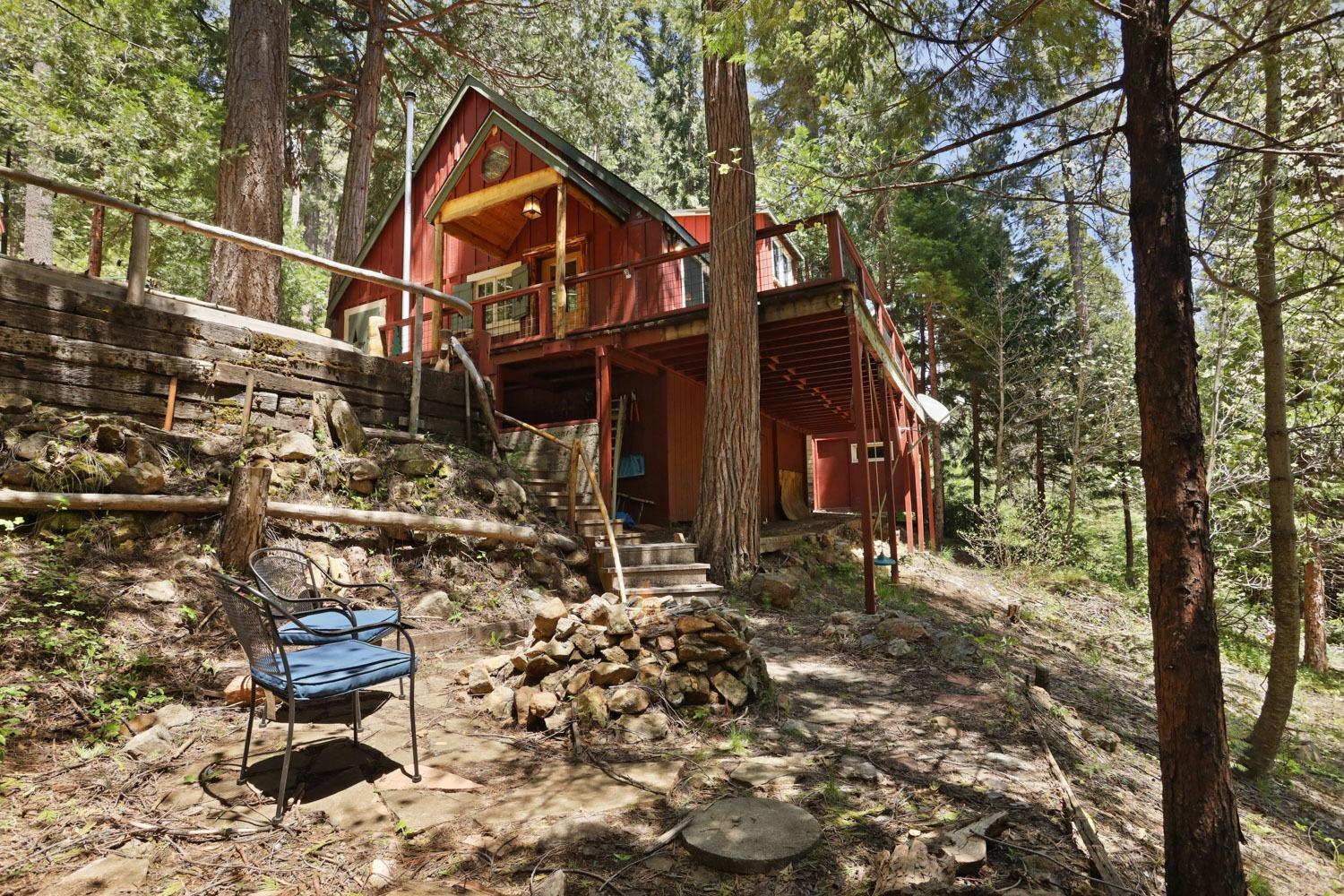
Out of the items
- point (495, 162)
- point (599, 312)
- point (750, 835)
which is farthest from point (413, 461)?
point (495, 162)

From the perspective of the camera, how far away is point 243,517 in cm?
465

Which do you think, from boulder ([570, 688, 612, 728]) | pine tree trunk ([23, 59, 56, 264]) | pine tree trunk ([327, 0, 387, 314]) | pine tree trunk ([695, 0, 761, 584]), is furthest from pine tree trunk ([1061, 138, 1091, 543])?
pine tree trunk ([23, 59, 56, 264])

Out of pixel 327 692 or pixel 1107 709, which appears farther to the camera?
pixel 1107 709

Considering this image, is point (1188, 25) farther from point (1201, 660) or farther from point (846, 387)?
point (846, 387)

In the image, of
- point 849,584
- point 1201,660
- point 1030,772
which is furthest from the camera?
point 849,584

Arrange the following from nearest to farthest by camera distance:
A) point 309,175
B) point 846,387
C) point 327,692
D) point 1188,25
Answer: point 327,692, point 1188,25, point 846,387, point 309,175

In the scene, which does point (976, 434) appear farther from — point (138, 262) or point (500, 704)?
point (138, 262)

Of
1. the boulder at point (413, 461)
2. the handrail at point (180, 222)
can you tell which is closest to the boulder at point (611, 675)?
the boulder at point (413, 461)

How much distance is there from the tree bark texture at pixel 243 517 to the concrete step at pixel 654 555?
138 inches

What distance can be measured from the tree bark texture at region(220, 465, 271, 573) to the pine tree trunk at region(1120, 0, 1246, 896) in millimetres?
5249

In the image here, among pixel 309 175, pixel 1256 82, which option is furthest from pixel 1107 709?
pixel 309 175

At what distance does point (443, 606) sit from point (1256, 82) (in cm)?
754

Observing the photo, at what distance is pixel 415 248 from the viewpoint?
14695mm

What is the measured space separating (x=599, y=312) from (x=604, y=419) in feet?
6.95
